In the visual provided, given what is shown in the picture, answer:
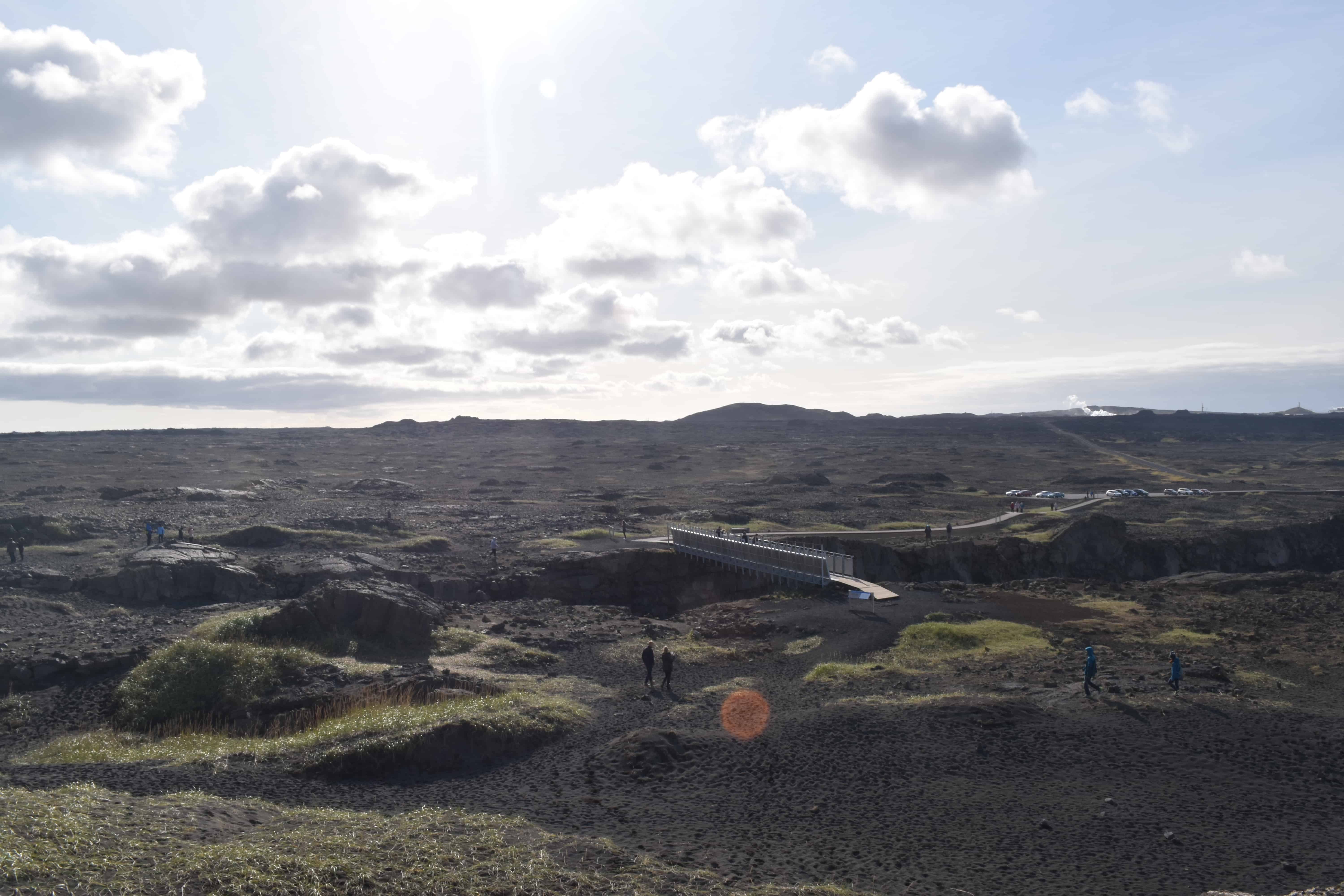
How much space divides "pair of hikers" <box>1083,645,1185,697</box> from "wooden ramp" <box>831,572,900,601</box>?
13144 mm

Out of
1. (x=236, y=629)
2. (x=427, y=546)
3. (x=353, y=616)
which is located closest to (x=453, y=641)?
(x=353, y=616)

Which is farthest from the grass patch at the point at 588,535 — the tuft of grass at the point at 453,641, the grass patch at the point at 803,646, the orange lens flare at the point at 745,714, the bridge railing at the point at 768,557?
the orange lens flare at the point at 745,714

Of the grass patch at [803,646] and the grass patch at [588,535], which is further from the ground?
the grass patch at [588,535]

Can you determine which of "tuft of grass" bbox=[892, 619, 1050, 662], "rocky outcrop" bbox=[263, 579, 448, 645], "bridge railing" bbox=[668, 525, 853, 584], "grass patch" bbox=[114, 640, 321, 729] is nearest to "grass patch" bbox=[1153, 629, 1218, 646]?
"tuft of grass" bbox=[892, 619, 1050, 662]

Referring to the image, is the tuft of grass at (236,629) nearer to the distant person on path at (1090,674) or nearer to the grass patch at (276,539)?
the grass patch at (276,539)

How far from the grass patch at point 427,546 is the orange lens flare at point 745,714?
31.5 meters

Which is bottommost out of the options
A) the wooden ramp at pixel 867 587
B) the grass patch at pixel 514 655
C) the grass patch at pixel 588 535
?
the grass patch at pixel 514 655

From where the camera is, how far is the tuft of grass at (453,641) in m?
27.5

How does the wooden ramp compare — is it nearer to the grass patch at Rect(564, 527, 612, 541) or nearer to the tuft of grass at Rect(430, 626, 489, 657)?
the tuft of grass at Rect(430, 626, 489, 657)

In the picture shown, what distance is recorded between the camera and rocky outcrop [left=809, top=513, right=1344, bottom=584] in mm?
45906

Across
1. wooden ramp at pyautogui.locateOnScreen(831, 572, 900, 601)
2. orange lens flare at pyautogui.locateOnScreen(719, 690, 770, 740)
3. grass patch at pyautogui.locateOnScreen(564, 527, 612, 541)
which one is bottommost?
orange lens flare at pyautogui.locateOnScreen(719, 690, 770, 740)

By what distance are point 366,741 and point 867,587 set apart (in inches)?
917

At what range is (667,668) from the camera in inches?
906

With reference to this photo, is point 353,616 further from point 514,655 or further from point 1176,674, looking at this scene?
point 1176,674
